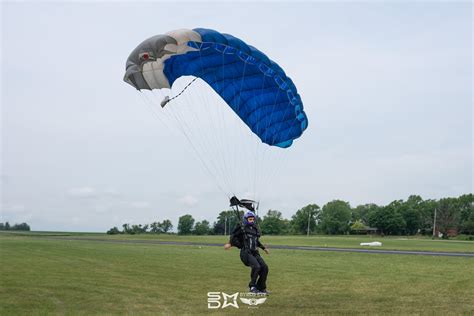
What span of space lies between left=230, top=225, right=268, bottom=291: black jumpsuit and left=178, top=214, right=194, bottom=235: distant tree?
5616 inches

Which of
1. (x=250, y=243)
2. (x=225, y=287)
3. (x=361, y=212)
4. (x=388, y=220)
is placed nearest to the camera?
(x=250, y=243)

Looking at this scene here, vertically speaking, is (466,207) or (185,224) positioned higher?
(466,207)

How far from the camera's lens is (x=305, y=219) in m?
149

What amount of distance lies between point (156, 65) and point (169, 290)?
6.48 m

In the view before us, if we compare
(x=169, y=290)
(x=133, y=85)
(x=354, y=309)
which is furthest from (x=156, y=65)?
(x=354, y=309)

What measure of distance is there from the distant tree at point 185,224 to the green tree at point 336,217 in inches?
1609

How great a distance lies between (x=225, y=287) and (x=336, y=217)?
13535cm

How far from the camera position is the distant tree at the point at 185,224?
153913 mm

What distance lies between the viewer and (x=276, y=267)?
21.5 metres

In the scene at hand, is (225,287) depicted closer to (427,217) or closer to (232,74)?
(232,74)

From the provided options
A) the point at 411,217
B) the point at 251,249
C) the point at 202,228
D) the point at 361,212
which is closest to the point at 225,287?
the point at 251,249

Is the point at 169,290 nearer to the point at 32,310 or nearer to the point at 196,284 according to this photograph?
Answer: the point at 196,284

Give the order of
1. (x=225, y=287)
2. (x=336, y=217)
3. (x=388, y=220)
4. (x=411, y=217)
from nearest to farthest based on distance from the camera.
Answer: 1. (x=225, y=287)
2. (x=388, y=220)
3. (x=411, y=217)
4. (x=336, y=217)

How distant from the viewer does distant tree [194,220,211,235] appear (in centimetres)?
14725
